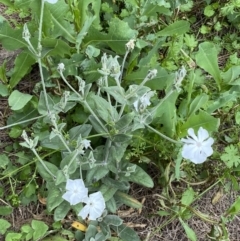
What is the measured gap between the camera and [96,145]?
2199mm

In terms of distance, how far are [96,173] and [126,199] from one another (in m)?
0.21

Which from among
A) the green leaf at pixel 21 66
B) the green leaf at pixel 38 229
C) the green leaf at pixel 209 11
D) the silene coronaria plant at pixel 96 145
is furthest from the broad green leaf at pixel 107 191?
the green leaf at pixel 209 11

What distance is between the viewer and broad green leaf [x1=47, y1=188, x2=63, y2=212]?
2.02m

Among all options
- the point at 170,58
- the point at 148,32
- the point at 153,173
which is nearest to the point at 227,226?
the point at 153,173

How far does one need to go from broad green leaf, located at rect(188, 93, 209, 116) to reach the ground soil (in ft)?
1.21

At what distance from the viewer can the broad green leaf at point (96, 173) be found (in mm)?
2025

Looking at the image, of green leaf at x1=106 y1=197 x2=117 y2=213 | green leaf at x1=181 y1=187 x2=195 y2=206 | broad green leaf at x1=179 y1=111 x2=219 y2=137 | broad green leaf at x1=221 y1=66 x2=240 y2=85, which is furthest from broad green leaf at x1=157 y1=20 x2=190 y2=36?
green leaf at x1=106 y1=197 x2=117 y2=213

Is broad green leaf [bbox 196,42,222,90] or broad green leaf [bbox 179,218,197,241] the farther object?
broad green leaf [bbox 196,42,222,90]

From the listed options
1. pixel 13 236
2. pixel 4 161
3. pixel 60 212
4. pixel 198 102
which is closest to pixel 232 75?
pixel 198 102

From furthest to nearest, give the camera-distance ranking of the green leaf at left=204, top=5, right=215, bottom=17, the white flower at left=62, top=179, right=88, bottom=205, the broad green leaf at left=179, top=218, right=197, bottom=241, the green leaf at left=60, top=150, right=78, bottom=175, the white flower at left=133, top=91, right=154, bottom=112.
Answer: the green leaf at left=204, top=5, right=215, bottom=17 < the broad green leaf at left=179, top=218, right=197, bottom=241 < the green leaf at left=60, top=150, right=78, bottom=175 < the white flower at left=62, top=179, right=88, bottom=205 < the white flower at left=133, top=91, right=154, bottom=112

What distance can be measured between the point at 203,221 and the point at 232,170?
27cm

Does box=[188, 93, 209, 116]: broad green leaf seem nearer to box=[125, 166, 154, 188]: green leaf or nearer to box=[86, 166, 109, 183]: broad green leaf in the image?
box=[125, 166, 154, 188]: green leaf

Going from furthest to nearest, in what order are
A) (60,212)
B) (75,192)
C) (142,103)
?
1. (60,212)
2. (75,192)
3. (142,103)

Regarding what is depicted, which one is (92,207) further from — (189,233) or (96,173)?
(189,233)
